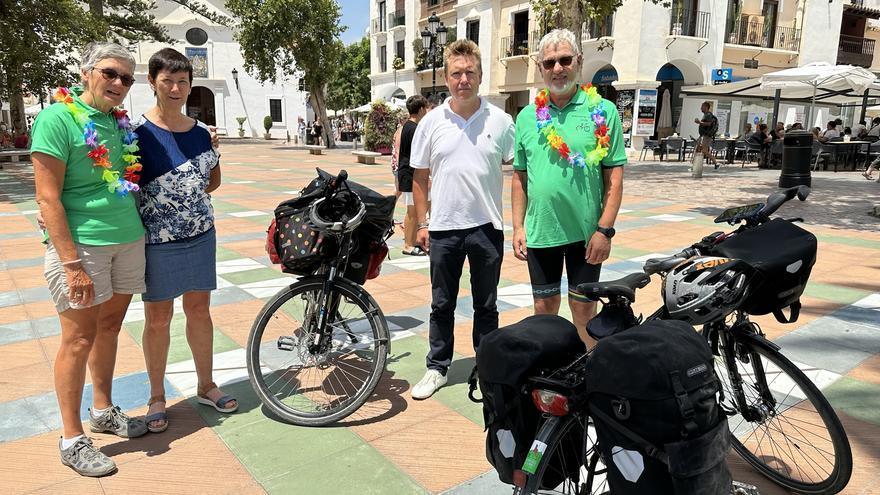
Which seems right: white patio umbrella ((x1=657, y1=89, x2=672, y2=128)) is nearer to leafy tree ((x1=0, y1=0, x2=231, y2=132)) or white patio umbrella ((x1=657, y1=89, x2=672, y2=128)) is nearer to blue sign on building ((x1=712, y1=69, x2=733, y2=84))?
blue sign on building ((x1=712, y1=69, x2=733, y2=84))

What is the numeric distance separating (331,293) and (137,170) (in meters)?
1.12

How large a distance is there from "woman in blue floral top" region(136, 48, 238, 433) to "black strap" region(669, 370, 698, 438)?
2452 millimetres

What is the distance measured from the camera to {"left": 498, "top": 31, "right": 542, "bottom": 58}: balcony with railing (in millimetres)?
29047

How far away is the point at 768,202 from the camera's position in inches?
101

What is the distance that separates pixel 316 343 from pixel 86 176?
136cm

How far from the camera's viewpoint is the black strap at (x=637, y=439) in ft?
5.30

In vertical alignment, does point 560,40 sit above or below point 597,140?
above

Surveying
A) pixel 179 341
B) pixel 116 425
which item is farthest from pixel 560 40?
pixel 179 341

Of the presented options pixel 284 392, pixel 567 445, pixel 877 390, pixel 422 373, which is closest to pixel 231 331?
pixel 284 392

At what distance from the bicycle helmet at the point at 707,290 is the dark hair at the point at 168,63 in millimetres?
2435

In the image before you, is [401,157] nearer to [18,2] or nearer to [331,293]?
[331,293]

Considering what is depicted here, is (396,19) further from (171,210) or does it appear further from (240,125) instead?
(171,210)

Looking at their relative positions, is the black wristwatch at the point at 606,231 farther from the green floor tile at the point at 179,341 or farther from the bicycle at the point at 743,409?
the green floor tile at the point at 179,341

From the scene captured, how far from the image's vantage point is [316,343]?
330cm
